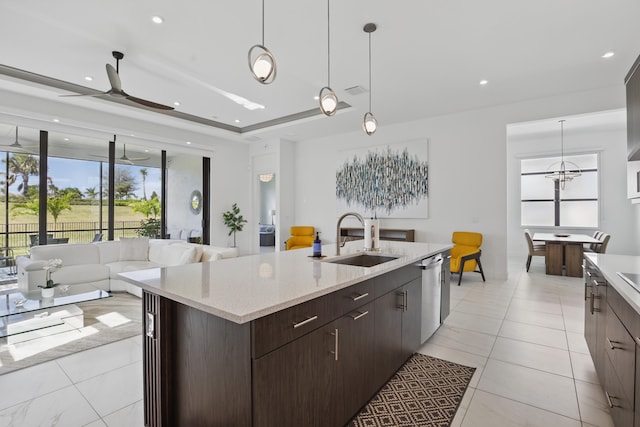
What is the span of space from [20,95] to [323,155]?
18.1ft

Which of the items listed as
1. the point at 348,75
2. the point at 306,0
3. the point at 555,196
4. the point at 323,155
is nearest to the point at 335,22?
the point at 306,0

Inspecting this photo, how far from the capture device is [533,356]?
2.61 meters

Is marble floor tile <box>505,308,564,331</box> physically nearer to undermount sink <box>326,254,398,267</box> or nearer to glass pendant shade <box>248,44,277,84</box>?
undermount sink <box>326,254,398,267</box>

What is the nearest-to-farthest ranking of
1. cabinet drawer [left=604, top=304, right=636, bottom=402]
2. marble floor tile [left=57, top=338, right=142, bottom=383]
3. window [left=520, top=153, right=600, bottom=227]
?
cabinet drawer [left=604, top=304, right=636, bottom=402] → marble floor tile [left=57, top=338, right=142, bottom=383] → window [left=520, top=153, right=600, bottom=227]

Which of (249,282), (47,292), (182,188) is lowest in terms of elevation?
(47,292)

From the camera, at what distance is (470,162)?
18.6 ft

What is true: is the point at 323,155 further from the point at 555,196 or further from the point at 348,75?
the point at 555,196

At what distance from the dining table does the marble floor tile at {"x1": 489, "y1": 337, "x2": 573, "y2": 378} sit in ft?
13.3

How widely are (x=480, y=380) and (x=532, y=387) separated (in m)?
0.33

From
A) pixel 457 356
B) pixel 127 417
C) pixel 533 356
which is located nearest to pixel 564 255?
pixel 533 356

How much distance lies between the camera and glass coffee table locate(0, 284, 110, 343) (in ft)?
9.04

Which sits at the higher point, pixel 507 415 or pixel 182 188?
pixel 182 188


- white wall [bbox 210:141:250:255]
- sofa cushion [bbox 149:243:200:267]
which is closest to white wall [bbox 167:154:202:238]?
white wall [bbox 210:141:250:255]

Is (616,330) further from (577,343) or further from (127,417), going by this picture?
(127,417)
